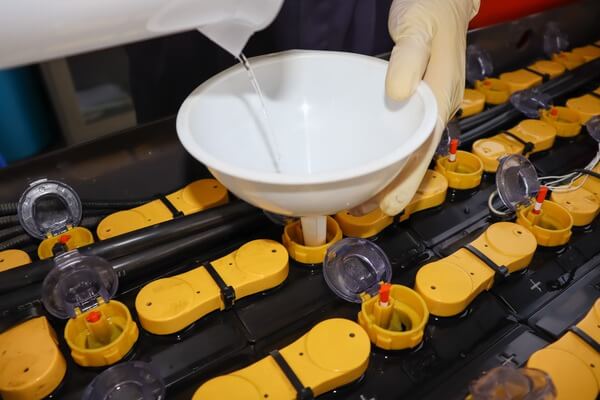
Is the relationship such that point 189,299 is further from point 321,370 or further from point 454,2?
point 454,2

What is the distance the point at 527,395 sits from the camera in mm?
Answer: 537

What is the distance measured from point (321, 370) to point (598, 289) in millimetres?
460

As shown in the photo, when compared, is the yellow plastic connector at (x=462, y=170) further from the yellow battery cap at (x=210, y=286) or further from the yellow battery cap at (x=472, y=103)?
the yellow battery cap at (x=210, y=286)

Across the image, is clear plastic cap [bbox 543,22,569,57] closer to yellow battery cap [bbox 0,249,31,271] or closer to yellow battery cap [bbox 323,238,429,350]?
yellow battery cap [bbox 323,238,429,350]

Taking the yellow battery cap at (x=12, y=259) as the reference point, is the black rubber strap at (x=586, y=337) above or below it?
below

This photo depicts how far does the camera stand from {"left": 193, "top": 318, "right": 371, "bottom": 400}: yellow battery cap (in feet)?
1.90

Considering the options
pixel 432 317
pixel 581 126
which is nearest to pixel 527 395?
pixel 432 317

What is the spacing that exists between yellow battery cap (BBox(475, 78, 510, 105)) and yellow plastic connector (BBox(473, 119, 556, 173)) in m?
0.12

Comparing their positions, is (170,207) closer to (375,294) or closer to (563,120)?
(375,294)

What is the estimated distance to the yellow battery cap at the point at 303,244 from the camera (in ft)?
2.48

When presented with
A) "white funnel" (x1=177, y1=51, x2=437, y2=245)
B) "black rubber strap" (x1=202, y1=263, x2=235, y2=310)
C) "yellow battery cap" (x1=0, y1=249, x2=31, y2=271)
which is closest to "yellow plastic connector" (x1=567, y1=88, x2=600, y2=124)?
"white funnel" (x1=177, y1=51, x2=437, y2=245)

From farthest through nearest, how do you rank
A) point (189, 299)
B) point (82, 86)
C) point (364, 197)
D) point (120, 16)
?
point (82, 86), point (189, 299), point (364, 197), point (120, 16)

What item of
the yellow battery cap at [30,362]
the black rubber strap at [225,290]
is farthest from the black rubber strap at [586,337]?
the yellow battery cap at [30,362]

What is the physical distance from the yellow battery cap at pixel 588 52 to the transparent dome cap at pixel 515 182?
71 centimetres
